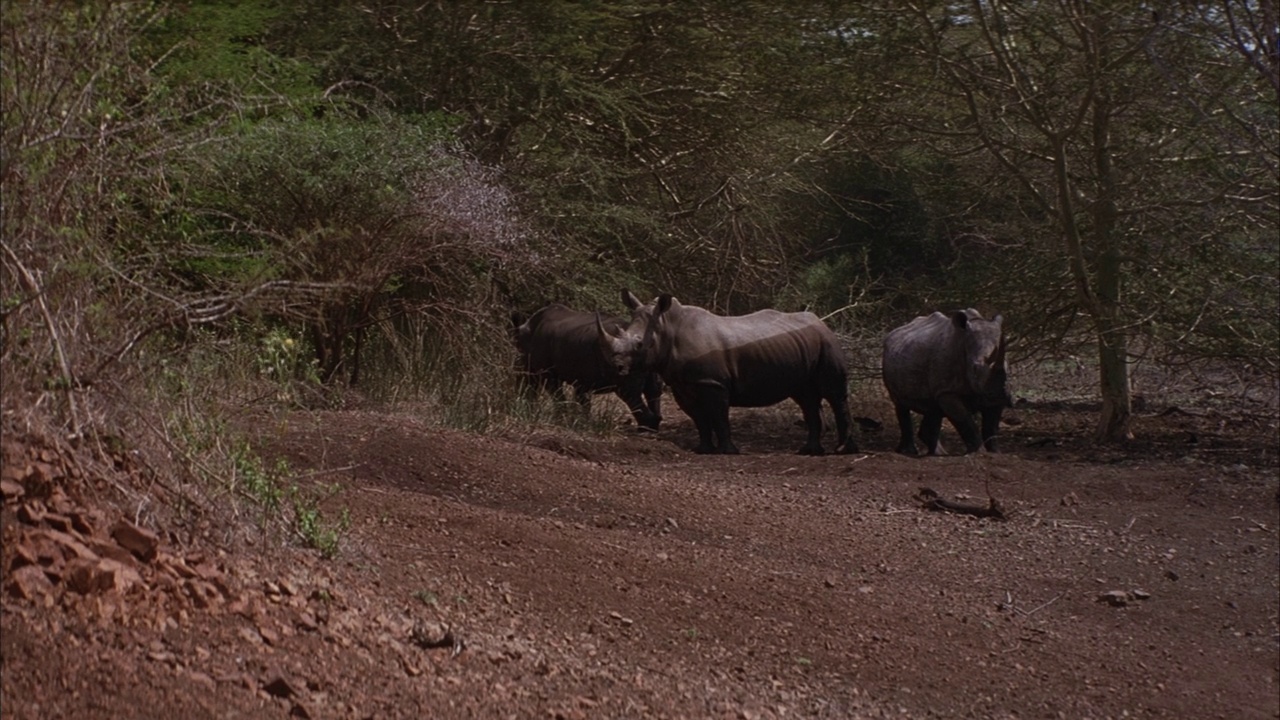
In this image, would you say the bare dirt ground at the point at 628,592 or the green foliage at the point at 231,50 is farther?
the green foliage at the point at 231,50

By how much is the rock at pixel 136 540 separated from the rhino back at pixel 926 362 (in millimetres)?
11522

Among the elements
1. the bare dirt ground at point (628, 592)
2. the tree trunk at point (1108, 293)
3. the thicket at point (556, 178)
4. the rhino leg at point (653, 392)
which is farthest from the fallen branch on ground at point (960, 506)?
the rhino leg at point (653, 392)

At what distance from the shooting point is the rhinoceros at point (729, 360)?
55.2 ft

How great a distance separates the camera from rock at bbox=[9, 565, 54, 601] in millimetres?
4914

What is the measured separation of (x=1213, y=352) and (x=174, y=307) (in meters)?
11.0

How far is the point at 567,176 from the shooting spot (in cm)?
1833

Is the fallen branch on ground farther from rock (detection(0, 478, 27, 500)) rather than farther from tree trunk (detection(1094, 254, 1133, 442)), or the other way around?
rock (detection(0, 478, 27, 500))

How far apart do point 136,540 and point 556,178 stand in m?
13.0

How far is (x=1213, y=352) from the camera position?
1479cm

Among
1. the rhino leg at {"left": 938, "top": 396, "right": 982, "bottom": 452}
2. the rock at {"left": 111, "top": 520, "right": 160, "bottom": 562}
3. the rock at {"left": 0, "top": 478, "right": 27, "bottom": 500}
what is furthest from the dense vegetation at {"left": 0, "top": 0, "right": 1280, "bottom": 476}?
the rhino leg at {"left": 938, "top": 396, "right": 982, "bottom": 452}

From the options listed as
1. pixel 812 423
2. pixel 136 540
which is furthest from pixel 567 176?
pixel 136 540

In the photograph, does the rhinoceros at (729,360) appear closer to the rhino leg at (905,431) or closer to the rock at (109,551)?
the rhino leg at (905,431)

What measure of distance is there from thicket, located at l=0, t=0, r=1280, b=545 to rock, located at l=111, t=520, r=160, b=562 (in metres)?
0.42

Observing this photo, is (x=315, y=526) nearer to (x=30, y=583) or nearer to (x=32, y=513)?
(x=32, y=513)
